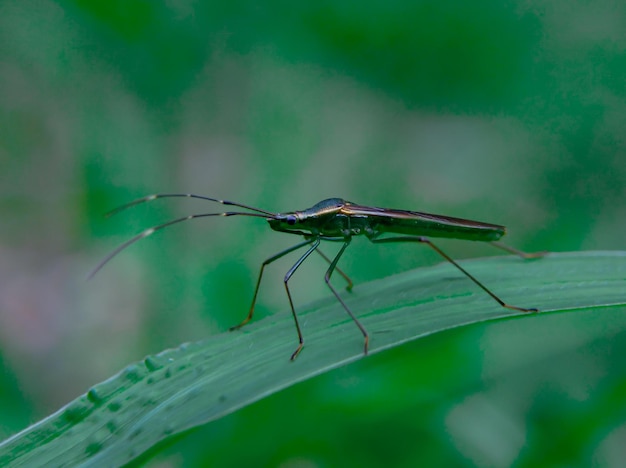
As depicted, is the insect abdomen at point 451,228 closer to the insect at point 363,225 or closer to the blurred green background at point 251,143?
the insect at point 363,225

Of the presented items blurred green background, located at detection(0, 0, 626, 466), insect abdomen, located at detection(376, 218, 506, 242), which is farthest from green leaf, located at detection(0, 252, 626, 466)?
blurred green background, located at detection(0, 0, 626, 466)

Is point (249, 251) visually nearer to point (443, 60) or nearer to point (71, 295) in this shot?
point (71, 295)

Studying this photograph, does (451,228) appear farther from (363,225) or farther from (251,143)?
(251,143)

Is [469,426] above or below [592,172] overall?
below

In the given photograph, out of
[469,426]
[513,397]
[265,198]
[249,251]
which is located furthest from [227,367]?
[265,198]

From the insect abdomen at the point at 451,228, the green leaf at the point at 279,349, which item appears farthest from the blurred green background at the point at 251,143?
the green leaf at the point at 279,349

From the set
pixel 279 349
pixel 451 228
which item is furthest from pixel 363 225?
pixel 279 349

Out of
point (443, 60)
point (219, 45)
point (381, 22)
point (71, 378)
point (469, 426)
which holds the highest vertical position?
point (219, 45)

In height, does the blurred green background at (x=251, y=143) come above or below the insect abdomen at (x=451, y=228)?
above
